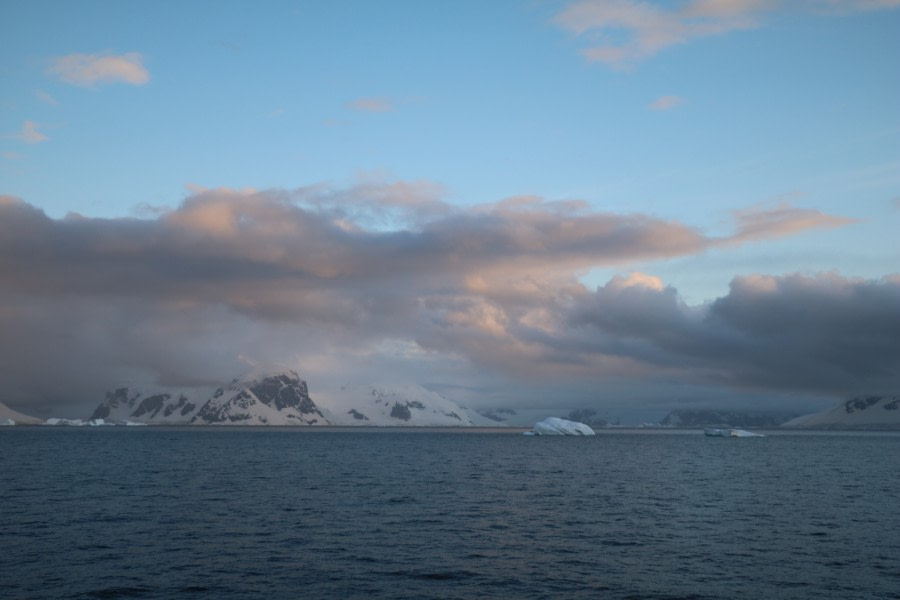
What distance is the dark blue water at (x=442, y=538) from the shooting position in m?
35.4

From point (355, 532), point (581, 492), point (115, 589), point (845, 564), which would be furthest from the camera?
point (581, 492)

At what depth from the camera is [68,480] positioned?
82.7 m

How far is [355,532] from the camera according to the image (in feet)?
161

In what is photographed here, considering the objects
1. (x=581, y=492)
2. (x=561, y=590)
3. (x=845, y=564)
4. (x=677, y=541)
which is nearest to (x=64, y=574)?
(x=561, y=590)

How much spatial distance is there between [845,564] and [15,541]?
161 feet

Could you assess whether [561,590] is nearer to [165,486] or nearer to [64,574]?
[64,574]

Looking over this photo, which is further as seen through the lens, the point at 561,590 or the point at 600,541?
the point at 600,541

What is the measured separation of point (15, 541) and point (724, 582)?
135ft

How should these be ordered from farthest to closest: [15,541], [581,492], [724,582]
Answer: [581,492], [15,541], [724,582]

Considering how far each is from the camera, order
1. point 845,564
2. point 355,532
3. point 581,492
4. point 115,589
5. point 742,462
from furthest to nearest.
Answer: point 742,462 → point 581,492 → point 355,532 → point 845,564 → point 115,589

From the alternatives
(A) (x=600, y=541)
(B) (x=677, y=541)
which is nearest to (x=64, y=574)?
(A) (x=600, y=541)

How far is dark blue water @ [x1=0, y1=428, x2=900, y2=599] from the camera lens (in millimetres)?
35375

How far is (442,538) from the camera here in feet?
156

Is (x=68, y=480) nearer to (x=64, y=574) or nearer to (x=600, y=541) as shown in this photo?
(x=64, y=574)
